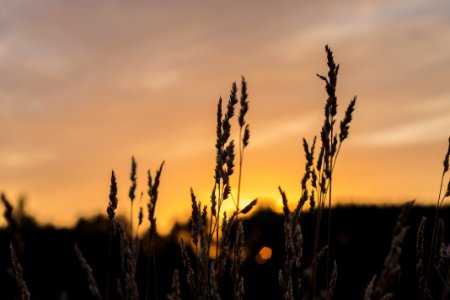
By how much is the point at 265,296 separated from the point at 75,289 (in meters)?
2.66

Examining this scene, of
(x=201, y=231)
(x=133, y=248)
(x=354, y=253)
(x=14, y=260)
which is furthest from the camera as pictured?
(x=354, y=253)

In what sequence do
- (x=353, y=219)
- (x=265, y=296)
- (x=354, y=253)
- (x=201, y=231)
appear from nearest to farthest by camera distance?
1. (x=201, y=231)
2. (x=265, y=296)
3. (x=354, y=253)
4. (x=353, y=219)

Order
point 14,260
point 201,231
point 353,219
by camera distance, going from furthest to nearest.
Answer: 1. point 353,219
2. point 201,231
3. point 14,260

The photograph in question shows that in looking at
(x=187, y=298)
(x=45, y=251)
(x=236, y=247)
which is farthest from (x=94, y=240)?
(x=236, y=247)

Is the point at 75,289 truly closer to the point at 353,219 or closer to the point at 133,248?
the point at 353,219

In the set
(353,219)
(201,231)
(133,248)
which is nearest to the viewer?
(133,248)

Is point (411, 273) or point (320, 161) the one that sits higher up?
point (320, 161)

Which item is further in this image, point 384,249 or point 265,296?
point 384,249

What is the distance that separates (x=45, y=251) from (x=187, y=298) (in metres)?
2.73

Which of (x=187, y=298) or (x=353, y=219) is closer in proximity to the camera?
(x=187, y=298)

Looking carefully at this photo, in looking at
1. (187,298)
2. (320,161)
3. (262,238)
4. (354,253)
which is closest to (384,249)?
(354,253)

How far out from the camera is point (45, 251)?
410 inches

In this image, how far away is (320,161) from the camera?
2754 millimetres

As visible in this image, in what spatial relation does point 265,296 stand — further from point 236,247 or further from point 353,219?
point 236,247
